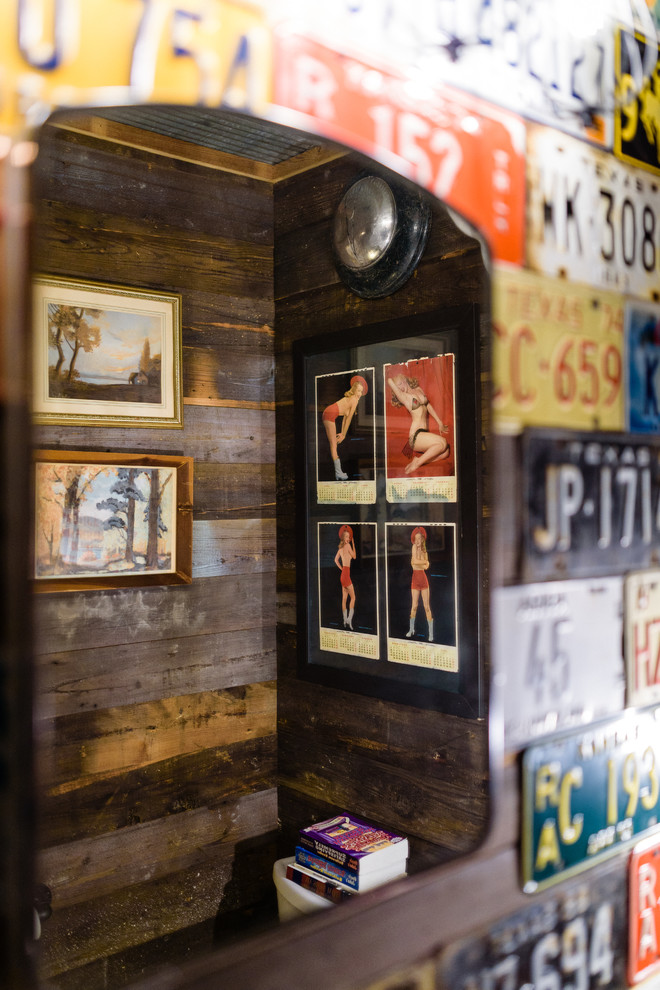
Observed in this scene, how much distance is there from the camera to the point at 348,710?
2.81m

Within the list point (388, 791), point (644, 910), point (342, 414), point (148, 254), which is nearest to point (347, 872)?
point (388, 791)

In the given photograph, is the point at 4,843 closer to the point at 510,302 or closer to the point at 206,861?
the point at 510,302

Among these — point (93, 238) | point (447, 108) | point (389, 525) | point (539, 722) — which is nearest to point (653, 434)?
point (539, 722)

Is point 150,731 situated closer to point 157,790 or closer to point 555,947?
point 157,790

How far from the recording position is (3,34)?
750 millimetres

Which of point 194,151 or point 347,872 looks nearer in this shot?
point 347,872

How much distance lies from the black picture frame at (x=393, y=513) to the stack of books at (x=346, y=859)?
1.35ft

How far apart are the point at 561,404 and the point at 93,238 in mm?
1880

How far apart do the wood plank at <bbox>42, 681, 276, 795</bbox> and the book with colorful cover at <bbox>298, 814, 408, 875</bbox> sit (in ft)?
1.63

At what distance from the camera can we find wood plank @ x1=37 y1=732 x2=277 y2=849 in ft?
8.29

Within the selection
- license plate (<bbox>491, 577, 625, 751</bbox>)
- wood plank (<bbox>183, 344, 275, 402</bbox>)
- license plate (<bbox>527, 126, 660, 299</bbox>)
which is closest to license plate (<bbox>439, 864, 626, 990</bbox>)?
license plate (<bbox>491, 577, 625, 751</bbox>)

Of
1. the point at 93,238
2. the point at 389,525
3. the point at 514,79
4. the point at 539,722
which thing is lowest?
the point at 539,722

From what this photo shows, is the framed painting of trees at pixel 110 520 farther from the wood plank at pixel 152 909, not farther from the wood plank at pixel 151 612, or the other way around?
the wood plank at pixel 152 909

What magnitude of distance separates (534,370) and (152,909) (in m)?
2.29
